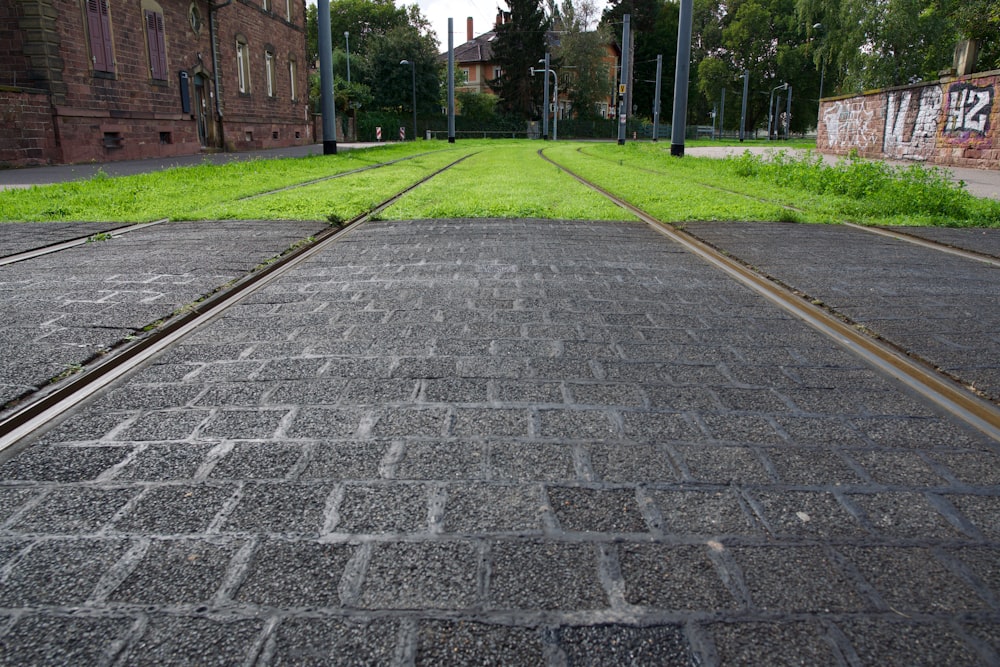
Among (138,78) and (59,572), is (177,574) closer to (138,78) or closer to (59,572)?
(59,572)

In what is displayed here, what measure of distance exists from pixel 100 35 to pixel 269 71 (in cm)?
1477

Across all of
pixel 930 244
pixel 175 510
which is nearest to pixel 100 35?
pixel 930 244

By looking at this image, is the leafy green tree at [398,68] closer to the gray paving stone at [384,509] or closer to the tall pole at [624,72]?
the tall pole at [624,72]

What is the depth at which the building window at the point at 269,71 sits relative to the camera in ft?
111

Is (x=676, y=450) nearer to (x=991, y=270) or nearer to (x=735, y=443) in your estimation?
(x=735, y=443)

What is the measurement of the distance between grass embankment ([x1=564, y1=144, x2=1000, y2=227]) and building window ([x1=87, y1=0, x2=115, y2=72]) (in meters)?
14.6

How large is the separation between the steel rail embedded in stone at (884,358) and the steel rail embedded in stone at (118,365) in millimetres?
3379

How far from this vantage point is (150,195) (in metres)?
10.7

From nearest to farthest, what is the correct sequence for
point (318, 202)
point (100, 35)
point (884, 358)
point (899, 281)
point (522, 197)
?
point (884, 358)
point (899, 281)
point (318, 202)
point (522, 197)
point (100, 35)

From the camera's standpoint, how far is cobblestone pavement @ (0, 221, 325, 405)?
3.39 m

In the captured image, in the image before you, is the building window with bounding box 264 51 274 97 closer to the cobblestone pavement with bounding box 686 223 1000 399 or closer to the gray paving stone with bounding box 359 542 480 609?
the cobblestone pavement with bounding box 686 223 1000 399

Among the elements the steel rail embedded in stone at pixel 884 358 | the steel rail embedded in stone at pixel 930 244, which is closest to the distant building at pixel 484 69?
the steel rail embedded in stone at pixel 930 244

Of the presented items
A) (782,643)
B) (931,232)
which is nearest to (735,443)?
(782,643)

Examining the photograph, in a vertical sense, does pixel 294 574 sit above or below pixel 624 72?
below
